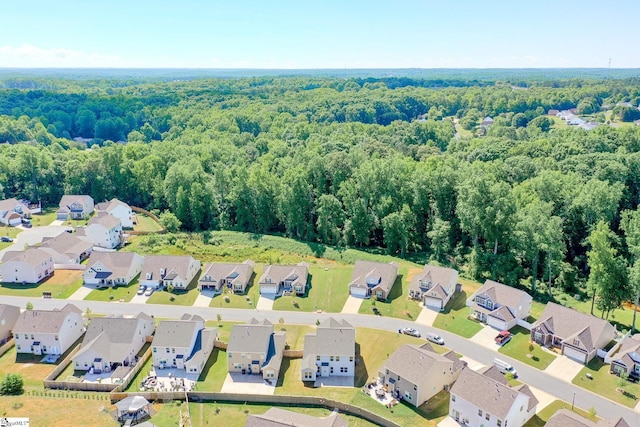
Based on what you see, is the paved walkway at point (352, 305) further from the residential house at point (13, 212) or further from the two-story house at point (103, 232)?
the residential house at point (13, 212)

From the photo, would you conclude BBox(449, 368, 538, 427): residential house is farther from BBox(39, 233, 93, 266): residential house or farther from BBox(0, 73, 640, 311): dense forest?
BBox(39, 233, 93, 266): residential house

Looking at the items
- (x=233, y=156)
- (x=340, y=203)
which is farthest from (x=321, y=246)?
(x=233, y=156)

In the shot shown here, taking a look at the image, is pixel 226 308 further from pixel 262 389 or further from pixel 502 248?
pixel 502 248

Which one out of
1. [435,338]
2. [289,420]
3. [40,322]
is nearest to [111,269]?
[40,322]

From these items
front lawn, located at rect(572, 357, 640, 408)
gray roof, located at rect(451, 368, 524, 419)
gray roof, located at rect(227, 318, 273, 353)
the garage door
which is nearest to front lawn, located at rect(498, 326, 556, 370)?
the garage door

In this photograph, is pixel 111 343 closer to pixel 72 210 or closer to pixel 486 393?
pixel 486 393

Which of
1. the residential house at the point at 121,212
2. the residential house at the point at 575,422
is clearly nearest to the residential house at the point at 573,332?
the residential house at the point at 575,422
